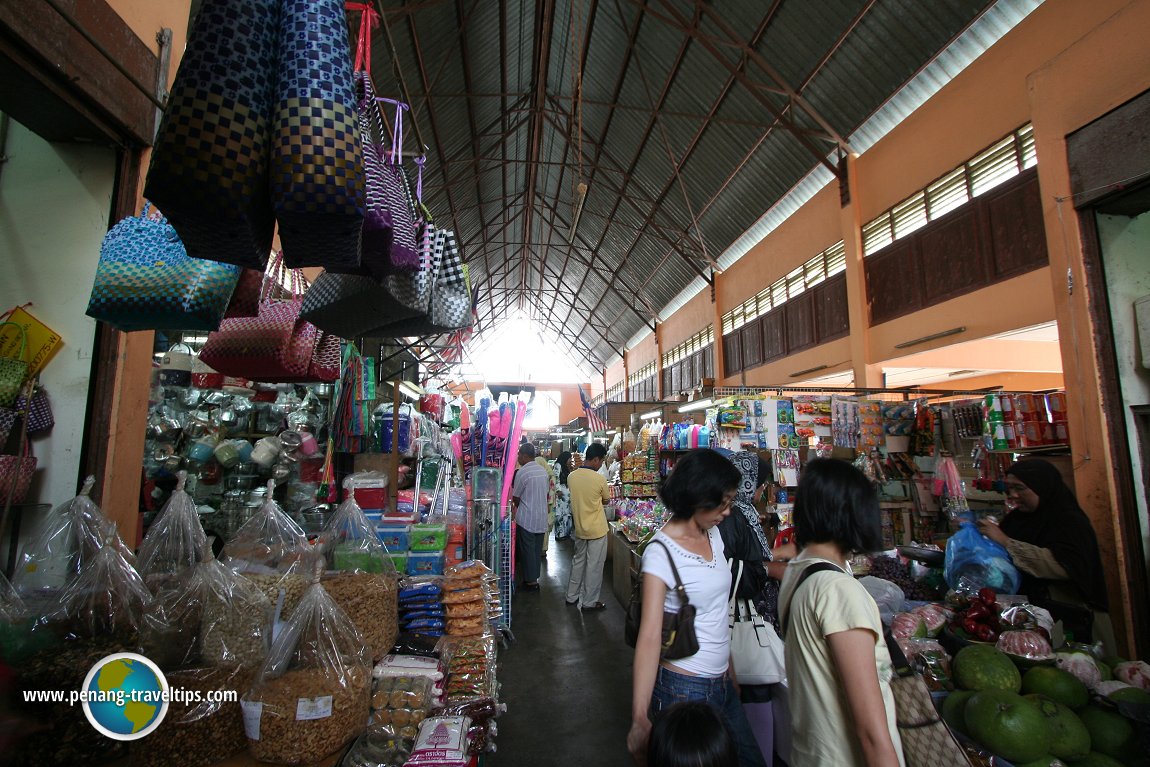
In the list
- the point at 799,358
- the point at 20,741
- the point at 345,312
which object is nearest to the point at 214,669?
the point at 20,741

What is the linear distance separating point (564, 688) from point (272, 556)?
89.8 inches

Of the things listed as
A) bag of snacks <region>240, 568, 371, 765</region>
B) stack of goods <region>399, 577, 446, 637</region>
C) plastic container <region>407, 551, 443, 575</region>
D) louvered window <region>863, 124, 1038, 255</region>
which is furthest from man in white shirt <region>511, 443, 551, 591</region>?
louvered window <region>863, 124, 1038, 255</region>

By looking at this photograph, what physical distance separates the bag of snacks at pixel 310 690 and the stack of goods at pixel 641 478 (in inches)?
211

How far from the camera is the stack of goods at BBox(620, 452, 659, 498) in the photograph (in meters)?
6.84

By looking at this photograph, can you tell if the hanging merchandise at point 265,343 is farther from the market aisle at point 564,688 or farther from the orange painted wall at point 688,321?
the orange painted wall at point 688,321

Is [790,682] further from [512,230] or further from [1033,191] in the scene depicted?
[512,230]

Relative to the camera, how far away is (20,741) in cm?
120

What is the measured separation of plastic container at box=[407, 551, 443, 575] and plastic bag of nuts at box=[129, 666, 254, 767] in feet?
4.29

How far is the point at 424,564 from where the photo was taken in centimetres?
284

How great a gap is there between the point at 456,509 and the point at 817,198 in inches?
301

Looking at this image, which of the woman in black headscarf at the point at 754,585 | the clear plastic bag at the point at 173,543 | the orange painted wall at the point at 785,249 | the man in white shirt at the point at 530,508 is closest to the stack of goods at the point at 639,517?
the man in white shirt at the point at 530,508

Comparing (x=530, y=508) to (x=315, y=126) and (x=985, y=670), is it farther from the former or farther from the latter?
(x=315, y=126)

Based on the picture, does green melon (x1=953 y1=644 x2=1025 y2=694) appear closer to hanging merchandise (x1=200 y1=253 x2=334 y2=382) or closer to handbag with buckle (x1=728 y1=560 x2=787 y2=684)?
handbag with buckle (x1=728 y1=560 x2=787 y2=684)

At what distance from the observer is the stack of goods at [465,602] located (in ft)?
8.09
